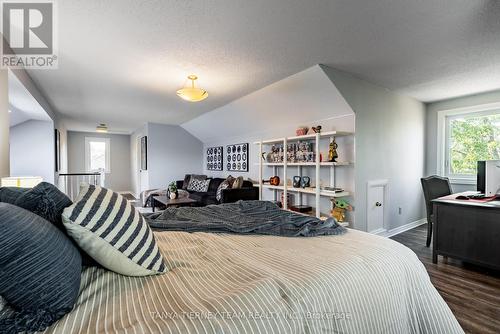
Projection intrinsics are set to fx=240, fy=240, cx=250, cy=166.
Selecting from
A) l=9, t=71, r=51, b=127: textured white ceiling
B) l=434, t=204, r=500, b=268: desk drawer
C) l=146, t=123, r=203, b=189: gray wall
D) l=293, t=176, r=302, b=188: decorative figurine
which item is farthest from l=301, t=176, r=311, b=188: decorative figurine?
l=146, t=123, r=203, b=189: gray wall

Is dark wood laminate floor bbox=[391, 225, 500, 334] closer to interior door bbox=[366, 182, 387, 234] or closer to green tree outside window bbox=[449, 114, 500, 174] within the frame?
interior door bbox=[366, 182, 387, 234]

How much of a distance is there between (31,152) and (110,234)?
5159 millimetres

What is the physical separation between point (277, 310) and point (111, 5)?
7.47 feet

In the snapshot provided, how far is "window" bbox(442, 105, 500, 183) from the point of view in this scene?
400 cm

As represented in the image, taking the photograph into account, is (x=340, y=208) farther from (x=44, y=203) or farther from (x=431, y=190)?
(x=44, y=203)

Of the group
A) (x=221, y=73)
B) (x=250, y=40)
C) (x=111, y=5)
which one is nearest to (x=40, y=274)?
(x=111, y=5)

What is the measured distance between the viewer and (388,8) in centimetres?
185

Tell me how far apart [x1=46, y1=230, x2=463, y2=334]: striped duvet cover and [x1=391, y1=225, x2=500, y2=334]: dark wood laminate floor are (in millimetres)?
899

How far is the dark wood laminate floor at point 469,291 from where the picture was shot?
182cm

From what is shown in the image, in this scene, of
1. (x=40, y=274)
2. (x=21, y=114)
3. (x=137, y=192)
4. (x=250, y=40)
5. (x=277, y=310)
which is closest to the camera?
(x=40, y=274)

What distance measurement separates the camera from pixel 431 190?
3445mm

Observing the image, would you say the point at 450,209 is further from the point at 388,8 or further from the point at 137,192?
the point at 137,192

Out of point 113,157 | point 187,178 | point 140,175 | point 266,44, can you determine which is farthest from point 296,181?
point 113,157

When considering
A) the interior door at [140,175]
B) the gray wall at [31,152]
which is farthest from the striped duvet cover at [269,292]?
the interior door at [140,175]
